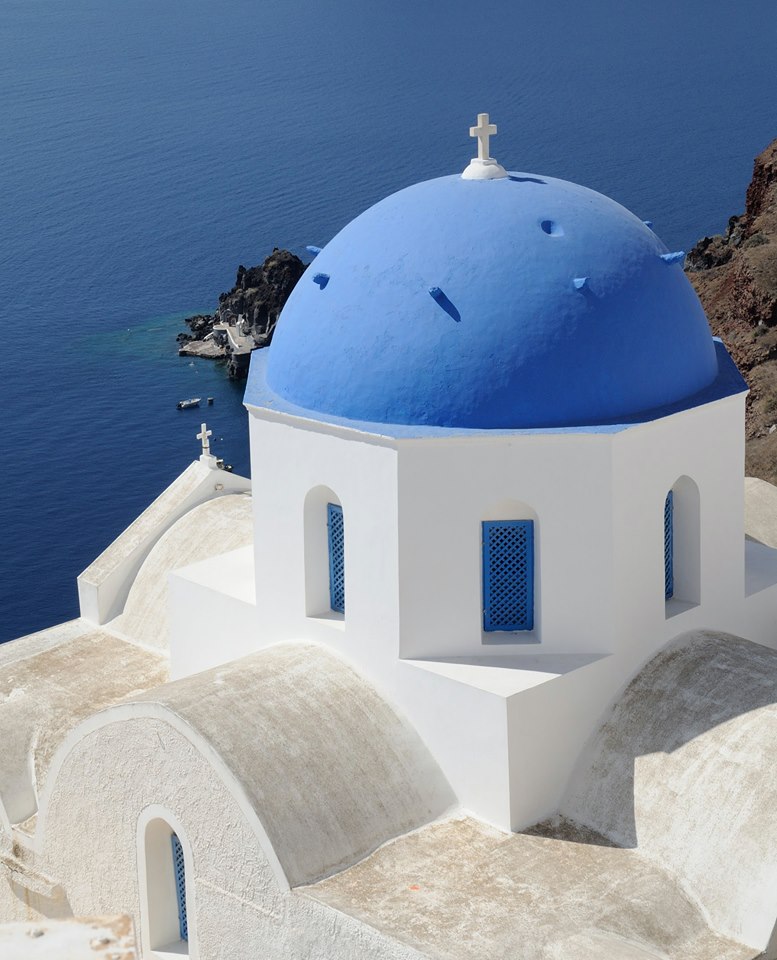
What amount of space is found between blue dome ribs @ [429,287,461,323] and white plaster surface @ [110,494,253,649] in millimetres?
6036

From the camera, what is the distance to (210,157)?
81562 millimetres

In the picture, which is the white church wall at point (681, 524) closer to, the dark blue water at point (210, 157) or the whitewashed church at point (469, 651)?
the whitewashed church at point (469, 651)

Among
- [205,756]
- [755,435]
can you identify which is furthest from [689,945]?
[755,435]

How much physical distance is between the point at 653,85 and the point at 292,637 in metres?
92.9

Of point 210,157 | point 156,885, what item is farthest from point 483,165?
point 210,157

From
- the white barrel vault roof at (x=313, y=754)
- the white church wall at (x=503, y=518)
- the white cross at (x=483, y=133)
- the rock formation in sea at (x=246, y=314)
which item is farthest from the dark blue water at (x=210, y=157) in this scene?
the white cross at (x=483, y=133)

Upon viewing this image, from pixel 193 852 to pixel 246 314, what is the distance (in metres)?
50.8

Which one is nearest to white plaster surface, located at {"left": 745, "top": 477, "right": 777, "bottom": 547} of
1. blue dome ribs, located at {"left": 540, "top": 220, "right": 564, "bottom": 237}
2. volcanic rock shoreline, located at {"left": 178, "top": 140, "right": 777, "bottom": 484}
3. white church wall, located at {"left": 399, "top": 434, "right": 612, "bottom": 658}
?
white church wall, located at {"left": 399, "top": 434, "right": 612, "bottom": 658}

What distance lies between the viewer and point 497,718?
12.9m

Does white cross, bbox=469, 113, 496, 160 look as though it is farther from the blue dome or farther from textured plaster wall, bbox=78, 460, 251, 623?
textured plaster wall, bbox=78, 460, 251, 623

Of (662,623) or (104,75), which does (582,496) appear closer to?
(662,623)

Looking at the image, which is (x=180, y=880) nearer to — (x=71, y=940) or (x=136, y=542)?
(x=71, y=940)

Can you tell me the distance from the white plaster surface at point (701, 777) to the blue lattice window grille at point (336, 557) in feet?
9.71

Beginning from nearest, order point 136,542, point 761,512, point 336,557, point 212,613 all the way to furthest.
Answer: point 336,557 < point 212,613 < point 761,512 < point 136,542
